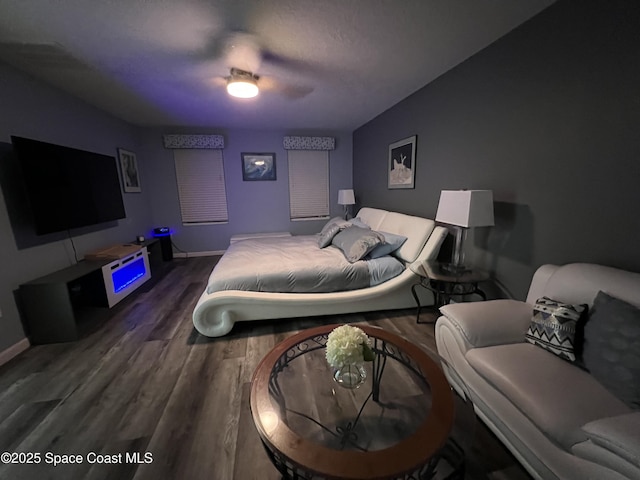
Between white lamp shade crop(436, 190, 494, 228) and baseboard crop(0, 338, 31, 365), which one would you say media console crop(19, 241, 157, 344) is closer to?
baseboard crop(0, 338, 31, 365)

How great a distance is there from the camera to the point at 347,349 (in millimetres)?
1026

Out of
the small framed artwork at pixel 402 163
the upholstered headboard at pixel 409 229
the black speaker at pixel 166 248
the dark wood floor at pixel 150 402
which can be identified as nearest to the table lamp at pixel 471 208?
the upholstered headboard at pixel 409 229

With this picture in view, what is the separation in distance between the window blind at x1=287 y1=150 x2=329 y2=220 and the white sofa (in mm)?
3894

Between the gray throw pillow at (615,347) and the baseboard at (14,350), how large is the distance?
146 inches

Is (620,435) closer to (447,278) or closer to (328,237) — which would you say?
(447,278)

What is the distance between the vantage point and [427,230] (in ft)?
8.15

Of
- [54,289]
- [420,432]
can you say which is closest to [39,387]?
[54,289]

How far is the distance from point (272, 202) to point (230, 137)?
54.7 inches

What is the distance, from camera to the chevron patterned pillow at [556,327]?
1.20 meters

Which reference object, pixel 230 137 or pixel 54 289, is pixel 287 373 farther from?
pixel 230 137

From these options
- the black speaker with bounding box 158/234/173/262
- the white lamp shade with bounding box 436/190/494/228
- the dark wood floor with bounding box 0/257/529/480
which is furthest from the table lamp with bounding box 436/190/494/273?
the black speaker with bounding box 158/234/173/262

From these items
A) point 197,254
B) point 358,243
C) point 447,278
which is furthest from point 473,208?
point 197,254

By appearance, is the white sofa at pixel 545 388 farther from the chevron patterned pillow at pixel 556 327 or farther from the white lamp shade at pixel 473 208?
the white lamp shade at pixel 473 208

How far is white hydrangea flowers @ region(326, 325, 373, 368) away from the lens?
1.03 m
